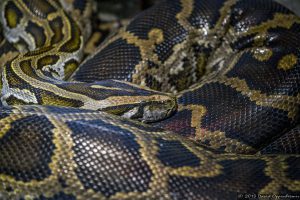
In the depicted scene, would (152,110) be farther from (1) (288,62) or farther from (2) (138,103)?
(1) (288,62)

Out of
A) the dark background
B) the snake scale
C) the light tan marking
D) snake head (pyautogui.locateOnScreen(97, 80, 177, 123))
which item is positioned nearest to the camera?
the snake scale

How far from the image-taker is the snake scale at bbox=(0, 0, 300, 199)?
116 inches

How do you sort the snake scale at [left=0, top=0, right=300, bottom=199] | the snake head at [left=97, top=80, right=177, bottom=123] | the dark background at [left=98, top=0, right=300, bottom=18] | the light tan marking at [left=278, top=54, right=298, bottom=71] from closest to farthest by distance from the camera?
the snake scale at [left=0, top=0, right=300, bottom=199]
the snake head at [left=97, top=80, right=177, bottom=123]
the light tan marking at [left=278, top=54, right=298, bottom=71]
the dark background at [left=98, top=0, right=300, bottom=18]

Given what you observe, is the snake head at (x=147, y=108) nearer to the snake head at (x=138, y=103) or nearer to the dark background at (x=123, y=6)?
the snake head at (x=138, y=103)

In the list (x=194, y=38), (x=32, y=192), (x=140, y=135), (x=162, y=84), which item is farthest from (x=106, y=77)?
(x=32, y=192)

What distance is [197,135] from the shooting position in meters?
3.99

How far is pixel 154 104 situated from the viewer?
4098 mm

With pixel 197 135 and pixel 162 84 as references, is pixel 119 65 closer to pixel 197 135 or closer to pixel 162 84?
pixel 162 84

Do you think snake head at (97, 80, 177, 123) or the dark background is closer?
snake head at (97, 80, 177, 123)

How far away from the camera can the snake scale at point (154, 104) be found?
2939 mm

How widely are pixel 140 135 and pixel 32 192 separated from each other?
95 centimetres

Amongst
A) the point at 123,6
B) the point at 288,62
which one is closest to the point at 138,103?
the point at 288,62

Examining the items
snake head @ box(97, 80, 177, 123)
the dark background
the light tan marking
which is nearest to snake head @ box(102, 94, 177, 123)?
snake head @ box(97, 80, 177, 123)

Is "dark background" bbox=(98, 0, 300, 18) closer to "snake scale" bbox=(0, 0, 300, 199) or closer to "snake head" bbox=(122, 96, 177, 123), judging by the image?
"snake scale" bbox=(0, 0, 300, 199)
